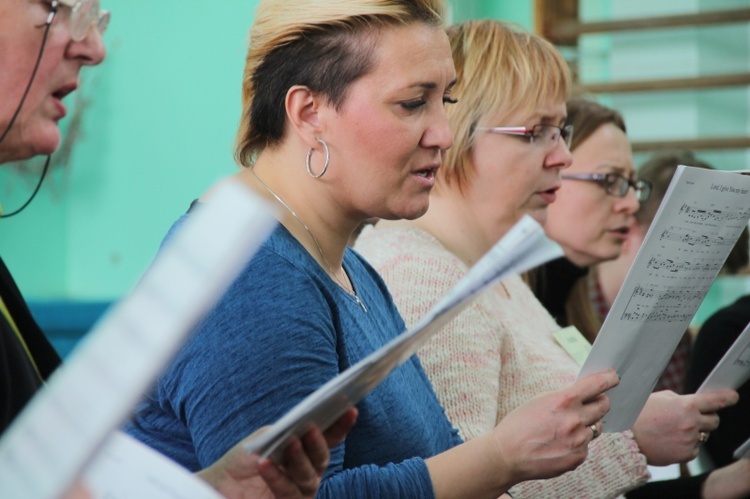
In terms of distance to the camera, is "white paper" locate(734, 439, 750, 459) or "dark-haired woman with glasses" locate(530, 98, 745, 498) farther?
"dark-haired woman with glasses" locate(530, 98, 745, 498)

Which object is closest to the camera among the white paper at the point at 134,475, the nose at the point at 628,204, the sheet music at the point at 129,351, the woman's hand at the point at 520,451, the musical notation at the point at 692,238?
the sheet music at the point at 129,351

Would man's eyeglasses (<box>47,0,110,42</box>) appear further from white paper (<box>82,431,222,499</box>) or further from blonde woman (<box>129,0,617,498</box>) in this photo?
white paper (<box>82,431,222,499</box>)

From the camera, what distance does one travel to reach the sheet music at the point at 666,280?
1.31 metres

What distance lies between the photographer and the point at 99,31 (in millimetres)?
1050

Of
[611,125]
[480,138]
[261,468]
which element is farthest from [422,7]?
[611,125]

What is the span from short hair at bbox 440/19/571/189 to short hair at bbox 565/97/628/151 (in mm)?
738

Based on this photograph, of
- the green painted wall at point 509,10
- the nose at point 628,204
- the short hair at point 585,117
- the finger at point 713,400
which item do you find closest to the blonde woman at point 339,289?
the finger at point 713,400

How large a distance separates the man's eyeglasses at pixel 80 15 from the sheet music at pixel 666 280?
0.77 meters

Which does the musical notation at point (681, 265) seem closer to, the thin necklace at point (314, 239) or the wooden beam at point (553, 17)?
the thin necklace at point (314, 239)

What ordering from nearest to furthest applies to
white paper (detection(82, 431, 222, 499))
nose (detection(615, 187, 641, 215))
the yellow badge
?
white paper (detection(82, 431, 222, 499)) < the yellow badge < nose (detection(615, 187, 641, 215))

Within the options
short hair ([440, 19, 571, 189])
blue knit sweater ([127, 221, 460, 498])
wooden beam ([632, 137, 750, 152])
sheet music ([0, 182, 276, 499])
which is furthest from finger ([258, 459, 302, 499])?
wooden beam ([632, 137, 750, 152])

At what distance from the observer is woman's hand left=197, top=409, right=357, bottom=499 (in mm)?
853

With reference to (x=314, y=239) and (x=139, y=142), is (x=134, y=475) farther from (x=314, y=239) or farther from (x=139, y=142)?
(x=139, y=142)

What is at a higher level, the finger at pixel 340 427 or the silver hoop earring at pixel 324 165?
the silver hoop earring at pixel 324 165
